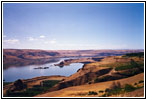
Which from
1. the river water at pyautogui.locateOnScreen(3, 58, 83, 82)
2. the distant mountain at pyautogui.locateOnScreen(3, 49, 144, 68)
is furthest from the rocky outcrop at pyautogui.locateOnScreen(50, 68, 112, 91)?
the distant mountain at pyautogui.locateOnScreen(3, 49, 144, 68)

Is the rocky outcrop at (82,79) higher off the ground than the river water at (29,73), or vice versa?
the rocky outcrop at (82,79)

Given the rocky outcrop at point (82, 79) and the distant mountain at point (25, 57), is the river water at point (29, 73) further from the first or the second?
the rocky outcrop at point (82, 79)

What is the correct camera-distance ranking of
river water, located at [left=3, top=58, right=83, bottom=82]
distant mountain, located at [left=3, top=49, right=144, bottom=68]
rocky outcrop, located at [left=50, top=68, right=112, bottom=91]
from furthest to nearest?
distant mountain, located at [left=3, top=49, right=144, bottom=68] → river water, located at [left=3, top=58, right=83, bottom=82] → rocky outcrop, located at [left=50, top=68, right=112, bottom=91]

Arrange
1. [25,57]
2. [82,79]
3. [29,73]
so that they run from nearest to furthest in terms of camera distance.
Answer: [82,79] → [29,73] → [25,57]

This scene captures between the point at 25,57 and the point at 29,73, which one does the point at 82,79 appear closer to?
the point at 29,73

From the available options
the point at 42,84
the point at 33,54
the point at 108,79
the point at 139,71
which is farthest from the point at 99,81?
the point at 33,54

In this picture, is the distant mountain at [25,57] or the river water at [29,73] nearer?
the river water at [29,73]

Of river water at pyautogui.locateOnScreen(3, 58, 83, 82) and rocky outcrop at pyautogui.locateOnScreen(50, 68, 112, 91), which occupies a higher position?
rocky outcrop at pyautogui.locateOnScreen(50, 68, 112, 91)

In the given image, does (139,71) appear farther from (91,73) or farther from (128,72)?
(91,73)

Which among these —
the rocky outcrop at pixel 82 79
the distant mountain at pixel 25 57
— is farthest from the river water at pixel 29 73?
the rocky outcrop at pixel 82 79

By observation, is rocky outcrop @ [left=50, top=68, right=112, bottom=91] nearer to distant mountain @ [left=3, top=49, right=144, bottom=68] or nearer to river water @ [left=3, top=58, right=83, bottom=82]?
river water @ [left=3, top=58, right=83, bottom=82]

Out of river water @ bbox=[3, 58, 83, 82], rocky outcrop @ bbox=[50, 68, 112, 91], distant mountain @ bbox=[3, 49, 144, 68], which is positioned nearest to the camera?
rocky outcrop @ bbox=[50, 68, 112, 91]

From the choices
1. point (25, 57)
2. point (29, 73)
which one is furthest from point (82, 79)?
point (25, 57)
